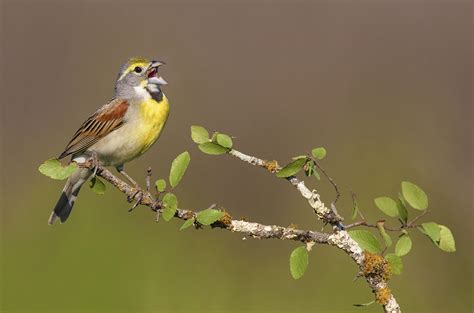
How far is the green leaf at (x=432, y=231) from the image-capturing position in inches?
110

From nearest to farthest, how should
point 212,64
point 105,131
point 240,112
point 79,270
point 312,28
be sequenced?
point 105,131, point 79,270, point 240,112, point 212,64, point 312,28

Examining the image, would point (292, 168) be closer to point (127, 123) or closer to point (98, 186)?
point (98, 186)

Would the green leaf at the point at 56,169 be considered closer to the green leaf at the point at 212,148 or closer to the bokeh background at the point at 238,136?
the green leaf at the point at 212,148

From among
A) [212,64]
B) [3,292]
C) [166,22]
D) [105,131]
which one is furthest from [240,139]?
[105,131]

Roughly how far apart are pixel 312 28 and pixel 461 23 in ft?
7.93

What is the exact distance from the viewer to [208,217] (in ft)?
9.66

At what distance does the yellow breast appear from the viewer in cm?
533

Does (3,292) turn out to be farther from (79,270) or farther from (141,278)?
(141,278)

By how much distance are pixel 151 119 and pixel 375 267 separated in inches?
103

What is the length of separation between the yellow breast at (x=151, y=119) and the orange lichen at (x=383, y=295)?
260cm

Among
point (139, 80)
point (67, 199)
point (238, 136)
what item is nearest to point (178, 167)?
point (139, 80)

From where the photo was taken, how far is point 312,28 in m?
14.3

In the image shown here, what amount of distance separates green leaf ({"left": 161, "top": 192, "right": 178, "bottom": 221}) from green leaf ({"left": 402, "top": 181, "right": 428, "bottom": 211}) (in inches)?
30.0

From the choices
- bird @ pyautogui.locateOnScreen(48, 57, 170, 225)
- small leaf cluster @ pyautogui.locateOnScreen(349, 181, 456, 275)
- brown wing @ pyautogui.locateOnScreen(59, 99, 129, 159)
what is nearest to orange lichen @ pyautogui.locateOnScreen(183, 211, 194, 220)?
small leaf cluster @ pyautogui.locateOnScreen(349, 181, 456, 275)
